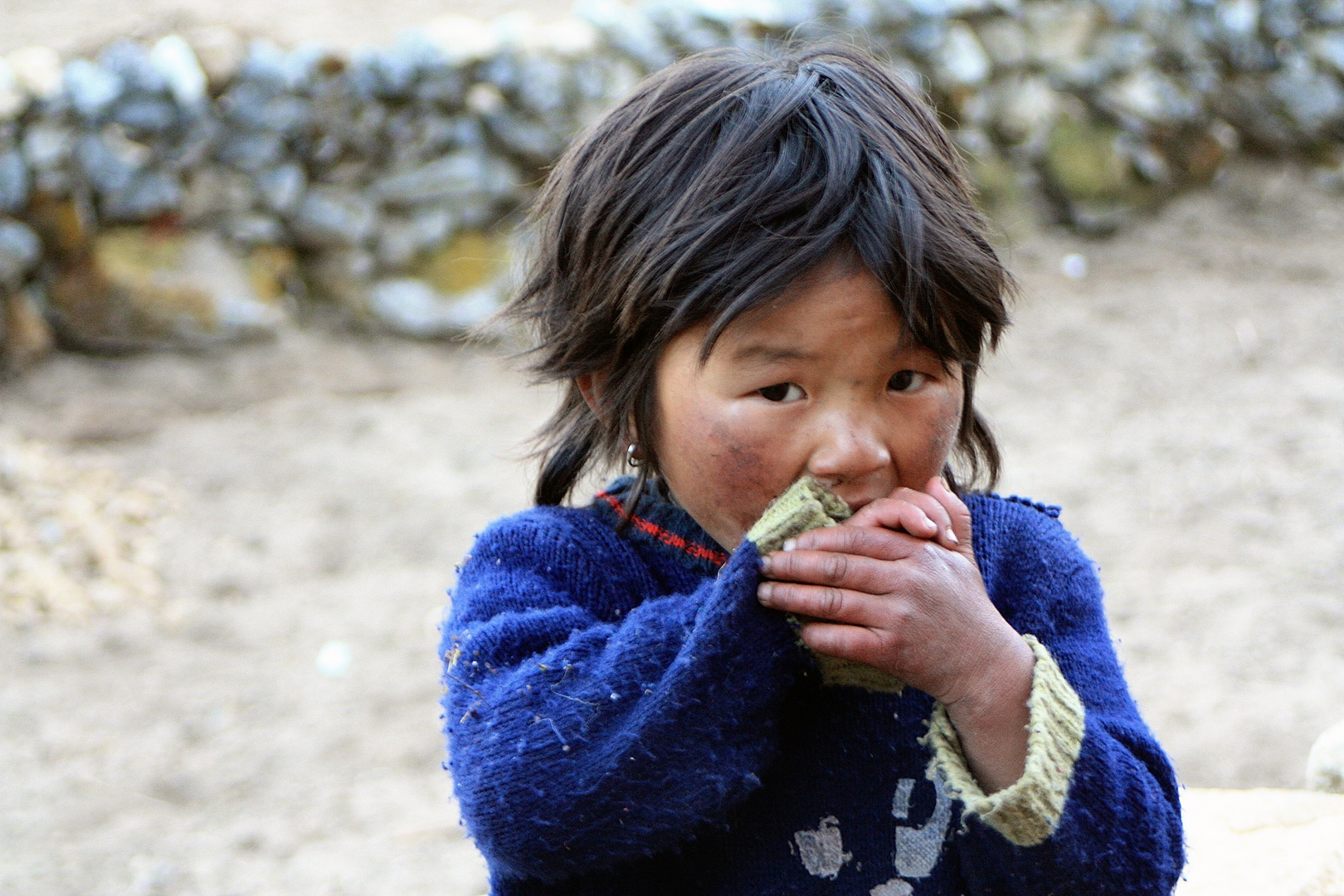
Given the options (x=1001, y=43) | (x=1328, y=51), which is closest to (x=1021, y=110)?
(x=1001, y=43)

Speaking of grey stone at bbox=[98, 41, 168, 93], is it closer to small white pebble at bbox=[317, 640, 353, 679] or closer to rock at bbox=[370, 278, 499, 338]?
rock at bbox=[370, 278, 499, 338]

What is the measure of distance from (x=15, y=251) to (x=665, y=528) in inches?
188

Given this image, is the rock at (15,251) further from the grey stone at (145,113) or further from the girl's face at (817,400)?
the girl's face at (817,400)

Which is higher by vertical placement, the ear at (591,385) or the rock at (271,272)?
the ear at (591,385)

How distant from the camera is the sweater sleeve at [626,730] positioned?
52.7 inches

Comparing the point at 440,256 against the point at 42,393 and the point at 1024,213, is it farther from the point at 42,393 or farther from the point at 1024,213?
the point at 1024,213

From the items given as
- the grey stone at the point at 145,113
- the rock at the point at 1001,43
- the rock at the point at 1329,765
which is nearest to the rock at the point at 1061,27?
the rock at the point at 1001,43

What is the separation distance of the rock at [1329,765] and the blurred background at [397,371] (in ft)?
3.16

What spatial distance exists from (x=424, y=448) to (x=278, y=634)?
137 cm

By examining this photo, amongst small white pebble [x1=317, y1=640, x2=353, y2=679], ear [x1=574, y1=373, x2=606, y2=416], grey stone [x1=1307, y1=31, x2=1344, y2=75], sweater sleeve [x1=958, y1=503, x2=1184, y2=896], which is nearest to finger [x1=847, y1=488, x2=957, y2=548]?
sweater sleeve [x1=958, y1=503, x2=1184, y2=896]

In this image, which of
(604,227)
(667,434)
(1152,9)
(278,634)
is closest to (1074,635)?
(667,434)

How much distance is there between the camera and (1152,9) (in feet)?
25.6

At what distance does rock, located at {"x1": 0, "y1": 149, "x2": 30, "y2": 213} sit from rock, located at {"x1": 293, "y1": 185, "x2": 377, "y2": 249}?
1223mm

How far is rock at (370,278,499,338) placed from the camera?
20.6ft
